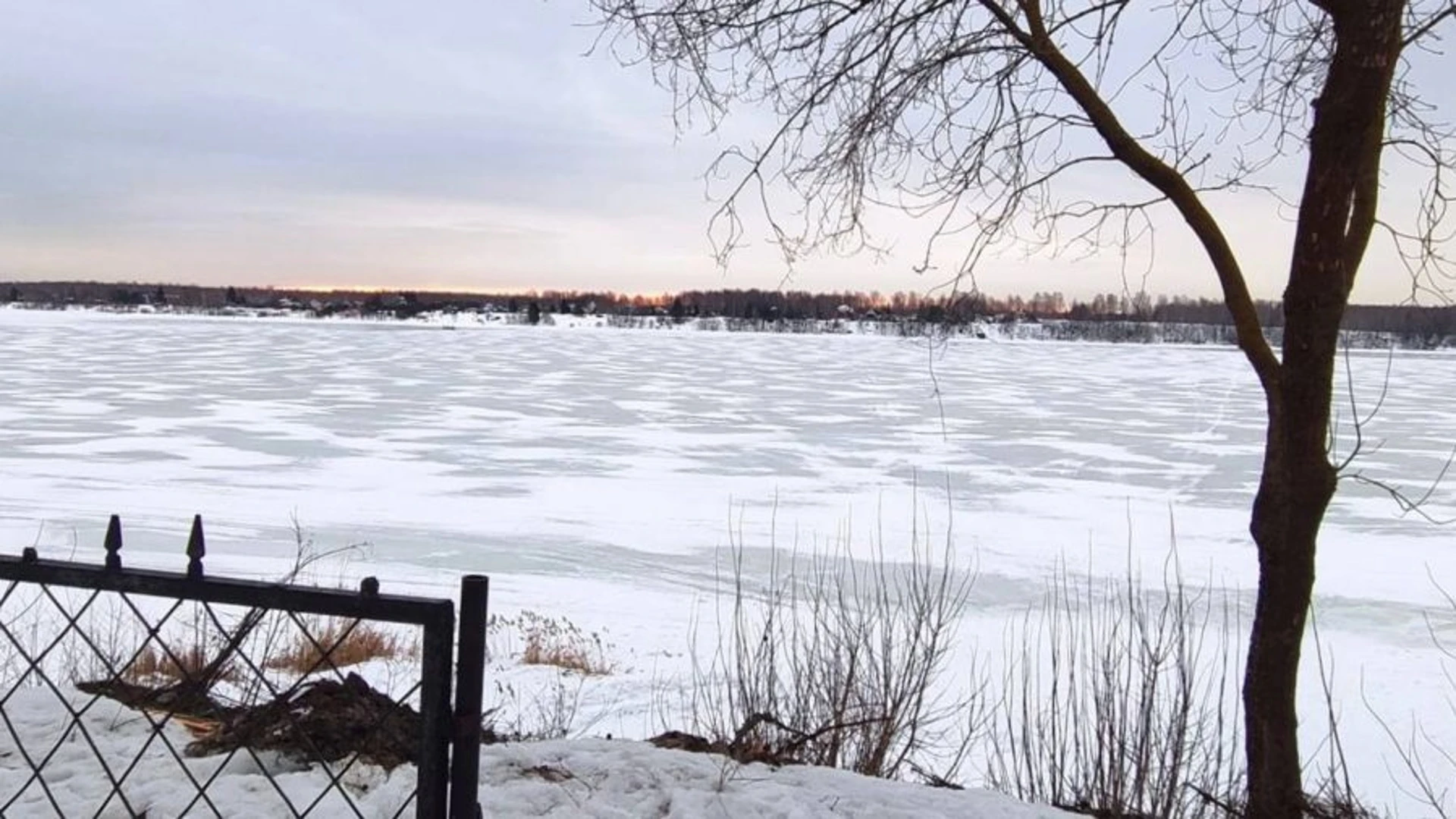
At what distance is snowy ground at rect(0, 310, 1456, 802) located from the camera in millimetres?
9422

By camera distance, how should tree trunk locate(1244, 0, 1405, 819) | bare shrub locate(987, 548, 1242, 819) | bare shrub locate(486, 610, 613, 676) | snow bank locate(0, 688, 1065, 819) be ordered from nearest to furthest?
1. snow bank locate(0, 688, 1065, 819)
2. tree trunk locate(1244, 0, 1405, 819)
3. bare shrub locate(987, 548, 1242, 819)
4. bare shrub locate(486, 610, 613, 676)

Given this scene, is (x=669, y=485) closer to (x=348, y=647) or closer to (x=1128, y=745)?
(x=348, y=647)

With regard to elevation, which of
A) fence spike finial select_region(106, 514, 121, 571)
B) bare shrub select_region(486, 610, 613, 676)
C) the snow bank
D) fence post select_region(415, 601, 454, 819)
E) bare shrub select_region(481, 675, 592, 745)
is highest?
fence spike finial select_region(106, 514, 121, 571)

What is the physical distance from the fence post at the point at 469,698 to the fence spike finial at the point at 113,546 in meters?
0.64

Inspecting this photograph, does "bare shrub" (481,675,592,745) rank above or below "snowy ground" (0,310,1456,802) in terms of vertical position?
above

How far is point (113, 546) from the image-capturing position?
204 cm

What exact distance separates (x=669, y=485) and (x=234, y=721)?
11.8 metres

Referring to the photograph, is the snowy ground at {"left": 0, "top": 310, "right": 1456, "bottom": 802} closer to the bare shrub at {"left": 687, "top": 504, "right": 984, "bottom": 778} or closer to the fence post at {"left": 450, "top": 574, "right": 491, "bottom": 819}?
the bare shrub at {"left": 687, "top": 504, "right": 984, "bottom": 778}

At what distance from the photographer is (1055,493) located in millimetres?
15078

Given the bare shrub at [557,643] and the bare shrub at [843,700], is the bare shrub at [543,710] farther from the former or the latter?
the bare shrub at [843,700]

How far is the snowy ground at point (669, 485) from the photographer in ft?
30.9

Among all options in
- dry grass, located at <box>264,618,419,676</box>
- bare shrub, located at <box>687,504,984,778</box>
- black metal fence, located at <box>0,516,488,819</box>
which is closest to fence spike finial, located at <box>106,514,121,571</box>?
black metal fence, located at <box>0,516,488,819</box>

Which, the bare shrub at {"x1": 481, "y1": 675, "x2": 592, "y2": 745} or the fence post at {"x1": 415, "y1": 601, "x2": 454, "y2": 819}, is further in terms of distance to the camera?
the bare shrub at {"x1": 481, "y1": 675, "x2": 592, "y2": 745}

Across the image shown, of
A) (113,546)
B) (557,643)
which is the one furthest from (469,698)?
(557,643)
